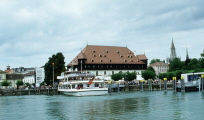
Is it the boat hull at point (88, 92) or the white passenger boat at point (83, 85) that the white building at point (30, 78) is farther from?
the boat hull at point (88, 92)

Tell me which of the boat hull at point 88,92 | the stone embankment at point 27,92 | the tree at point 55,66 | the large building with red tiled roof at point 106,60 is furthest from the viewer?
the large building with red tiled roof at point 106,60

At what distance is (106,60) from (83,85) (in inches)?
1989

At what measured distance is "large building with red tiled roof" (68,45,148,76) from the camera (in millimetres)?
112438

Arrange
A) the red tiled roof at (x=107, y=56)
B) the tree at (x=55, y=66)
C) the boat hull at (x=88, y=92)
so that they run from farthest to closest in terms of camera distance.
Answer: the red tiled roof at (x=107, y=56)
the tree at (x=55, y=66)
the boat hull at (x=88, y=92)

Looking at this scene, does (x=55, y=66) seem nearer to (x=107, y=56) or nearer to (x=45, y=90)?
(x=45, y=90)

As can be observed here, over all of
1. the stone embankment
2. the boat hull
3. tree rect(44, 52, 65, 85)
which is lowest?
the stone embankment

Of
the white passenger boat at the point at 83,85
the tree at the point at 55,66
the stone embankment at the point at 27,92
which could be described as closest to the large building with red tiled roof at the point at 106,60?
the tree at the point at 55,66

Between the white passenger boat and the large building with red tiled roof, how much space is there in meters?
40.9

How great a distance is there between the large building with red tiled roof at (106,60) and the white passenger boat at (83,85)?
40.9 metres

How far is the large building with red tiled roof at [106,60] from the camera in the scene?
112438 millimetres

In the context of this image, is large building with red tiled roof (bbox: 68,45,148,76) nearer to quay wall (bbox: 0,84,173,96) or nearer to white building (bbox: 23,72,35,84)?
quay wall (bbox: 0,84,173,96)

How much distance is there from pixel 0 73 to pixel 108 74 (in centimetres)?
4037

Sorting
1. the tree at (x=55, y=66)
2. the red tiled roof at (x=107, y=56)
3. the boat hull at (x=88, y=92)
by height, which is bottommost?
the boat hull at (x=88, y=92)

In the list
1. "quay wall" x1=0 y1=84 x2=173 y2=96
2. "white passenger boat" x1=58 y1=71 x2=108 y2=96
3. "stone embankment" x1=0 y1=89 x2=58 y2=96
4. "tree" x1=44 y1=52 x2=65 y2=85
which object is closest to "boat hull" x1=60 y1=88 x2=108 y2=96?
"white passenger boat" x1=58 y1=71 x2=108 y2=96
